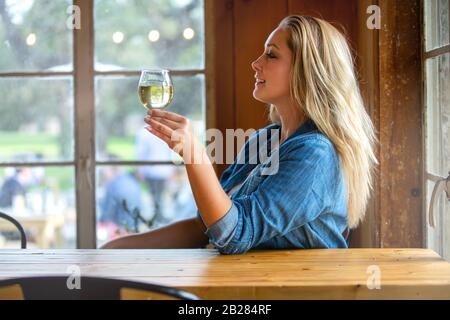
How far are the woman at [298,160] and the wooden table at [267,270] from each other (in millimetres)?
77

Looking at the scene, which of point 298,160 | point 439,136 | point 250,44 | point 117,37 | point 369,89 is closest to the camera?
point 298,160

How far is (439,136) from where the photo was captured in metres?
2.22

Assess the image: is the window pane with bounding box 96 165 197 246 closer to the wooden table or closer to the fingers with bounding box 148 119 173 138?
the wooden table

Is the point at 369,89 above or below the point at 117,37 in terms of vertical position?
below

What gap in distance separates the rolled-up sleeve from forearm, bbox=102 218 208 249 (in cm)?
69

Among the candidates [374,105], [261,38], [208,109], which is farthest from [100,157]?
[374,105]

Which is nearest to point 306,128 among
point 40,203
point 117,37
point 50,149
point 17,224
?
point 17,224

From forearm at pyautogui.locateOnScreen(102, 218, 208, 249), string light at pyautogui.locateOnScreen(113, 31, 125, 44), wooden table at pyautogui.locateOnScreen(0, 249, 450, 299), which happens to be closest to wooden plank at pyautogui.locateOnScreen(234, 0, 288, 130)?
string light at pyautogui.locateOnScreen(113, 31, 125, 44)

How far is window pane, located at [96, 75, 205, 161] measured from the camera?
121 inches

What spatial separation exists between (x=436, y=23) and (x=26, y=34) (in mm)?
1807

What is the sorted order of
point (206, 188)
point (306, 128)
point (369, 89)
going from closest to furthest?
point (206, 188) → point (306, 128) → point (369, 89)

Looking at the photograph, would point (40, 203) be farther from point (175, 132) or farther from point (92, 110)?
point (175, 132)

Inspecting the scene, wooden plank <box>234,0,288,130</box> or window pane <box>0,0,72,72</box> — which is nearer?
wooden plank <box>234,0,288,130</box>
